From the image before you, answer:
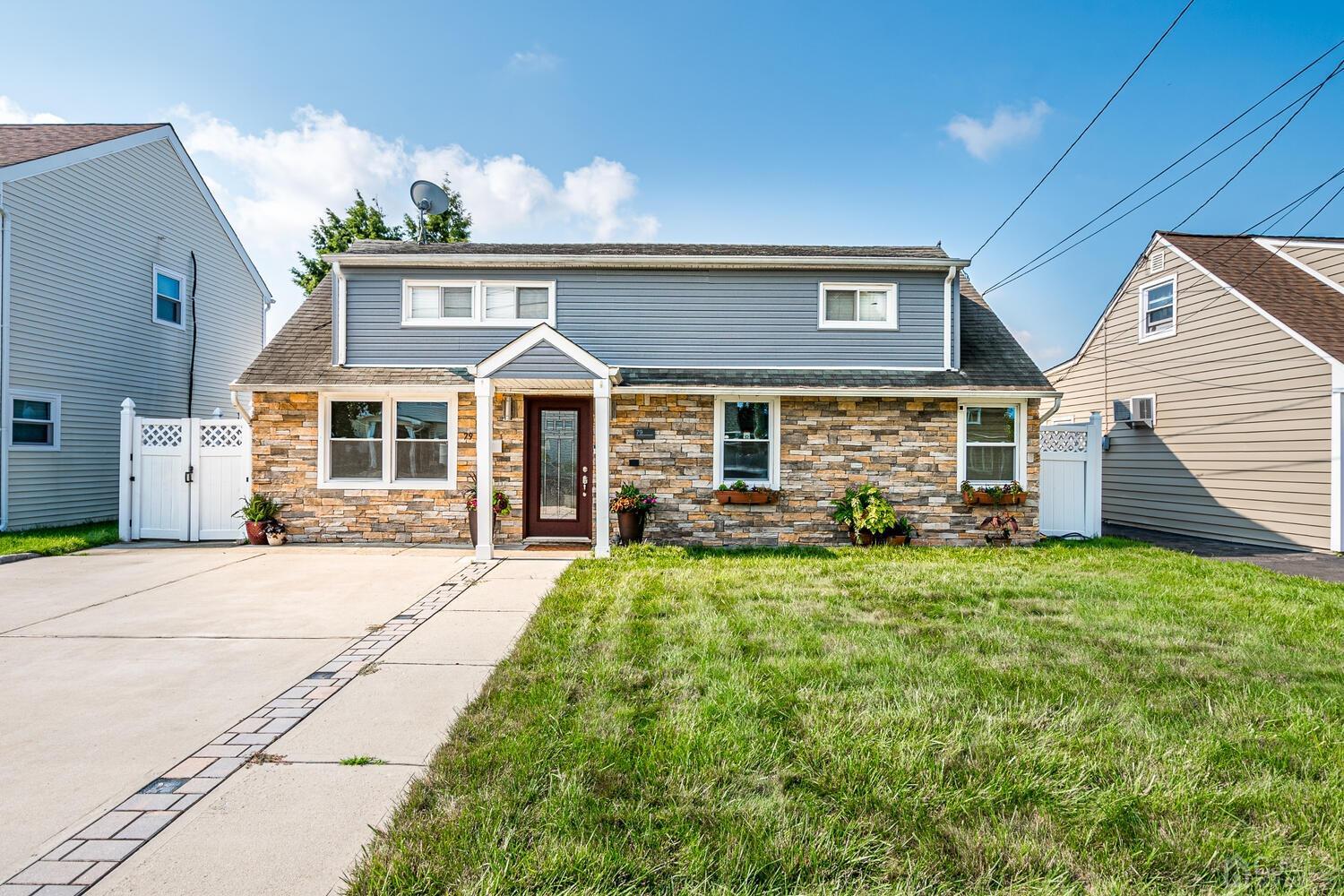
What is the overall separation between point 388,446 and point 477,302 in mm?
2758

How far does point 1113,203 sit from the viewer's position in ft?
41.9

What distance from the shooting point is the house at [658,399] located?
9.91m

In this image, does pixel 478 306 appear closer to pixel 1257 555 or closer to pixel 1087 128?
pixel 1087 128

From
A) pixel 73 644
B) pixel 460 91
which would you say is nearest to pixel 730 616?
pixel 73 644

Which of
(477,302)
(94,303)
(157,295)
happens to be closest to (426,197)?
(477,302)

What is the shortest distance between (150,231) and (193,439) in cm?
608

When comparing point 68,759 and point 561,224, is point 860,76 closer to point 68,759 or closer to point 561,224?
point 561,224

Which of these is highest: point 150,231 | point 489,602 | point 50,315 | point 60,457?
point 150,231

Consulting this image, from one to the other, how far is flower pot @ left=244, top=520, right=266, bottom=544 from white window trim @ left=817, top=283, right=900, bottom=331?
947cm

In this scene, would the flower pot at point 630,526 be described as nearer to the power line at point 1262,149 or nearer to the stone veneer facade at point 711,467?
the stone veneer facade at point 711,467

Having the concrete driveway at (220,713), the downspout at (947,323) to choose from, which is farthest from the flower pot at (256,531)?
the downspout at (947,323)

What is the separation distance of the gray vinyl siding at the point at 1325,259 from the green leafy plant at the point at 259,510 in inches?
738

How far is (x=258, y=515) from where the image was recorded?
9742 mm

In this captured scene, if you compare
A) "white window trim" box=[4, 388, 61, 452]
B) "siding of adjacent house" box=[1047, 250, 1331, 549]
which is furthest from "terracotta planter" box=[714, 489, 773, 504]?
"white window trim" box=[4, 388, 61, 452]
